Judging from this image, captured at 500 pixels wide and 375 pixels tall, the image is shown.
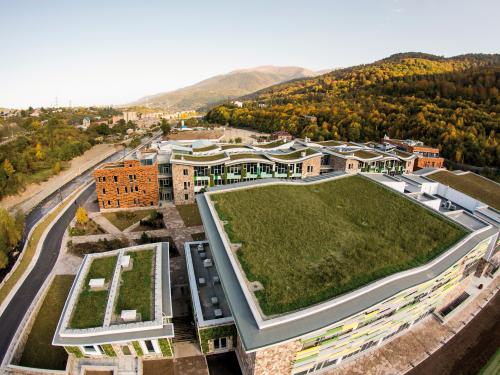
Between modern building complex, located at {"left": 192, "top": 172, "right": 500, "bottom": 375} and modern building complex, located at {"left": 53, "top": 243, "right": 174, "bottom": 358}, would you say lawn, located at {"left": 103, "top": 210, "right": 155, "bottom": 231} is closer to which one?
modern building complex, located at {"left": 192, "top": 172, "right": 500, "bottom": 375}

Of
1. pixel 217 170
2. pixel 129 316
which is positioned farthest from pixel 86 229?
pixel 129 316

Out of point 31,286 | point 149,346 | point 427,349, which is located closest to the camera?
point 149,346

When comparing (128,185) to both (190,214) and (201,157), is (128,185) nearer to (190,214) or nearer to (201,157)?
(190,214)

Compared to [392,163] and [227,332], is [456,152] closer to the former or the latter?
[392,163]

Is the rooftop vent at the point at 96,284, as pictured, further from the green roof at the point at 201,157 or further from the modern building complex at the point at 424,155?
the modern building complex at the point at 424,155

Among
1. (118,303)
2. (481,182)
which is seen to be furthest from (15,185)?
(481,182)

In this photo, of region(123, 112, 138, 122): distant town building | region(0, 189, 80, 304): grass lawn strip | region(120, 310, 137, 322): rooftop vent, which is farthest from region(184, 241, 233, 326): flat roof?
region(123, 112, 138, 122): distant town building
